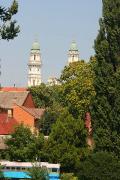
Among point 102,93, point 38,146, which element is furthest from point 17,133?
point 102,93

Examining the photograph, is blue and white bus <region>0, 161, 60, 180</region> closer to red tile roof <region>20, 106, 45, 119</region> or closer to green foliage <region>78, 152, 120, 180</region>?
green foliage <region>78, 152, 120, 180</region>

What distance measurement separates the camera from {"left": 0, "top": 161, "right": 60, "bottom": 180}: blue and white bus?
158 ft

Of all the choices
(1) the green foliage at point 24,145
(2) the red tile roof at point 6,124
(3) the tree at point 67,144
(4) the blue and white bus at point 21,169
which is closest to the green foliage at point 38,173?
(4) the blue and white bus at point 21,169

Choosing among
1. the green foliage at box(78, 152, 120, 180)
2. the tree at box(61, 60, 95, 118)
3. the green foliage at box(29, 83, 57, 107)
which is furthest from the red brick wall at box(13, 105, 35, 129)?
the green foliage at box(78, 152, 120, 180)

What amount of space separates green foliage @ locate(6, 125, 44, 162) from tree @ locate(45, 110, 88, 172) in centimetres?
136

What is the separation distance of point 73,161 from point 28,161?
4.53m

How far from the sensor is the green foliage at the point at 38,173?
43.4 m

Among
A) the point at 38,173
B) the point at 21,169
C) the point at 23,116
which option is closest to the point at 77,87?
the point at 21,169

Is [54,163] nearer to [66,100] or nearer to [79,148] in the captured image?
[79,148]

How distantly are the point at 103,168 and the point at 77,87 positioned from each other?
23513 millimetres

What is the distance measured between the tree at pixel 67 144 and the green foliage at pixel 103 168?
5.88 meters

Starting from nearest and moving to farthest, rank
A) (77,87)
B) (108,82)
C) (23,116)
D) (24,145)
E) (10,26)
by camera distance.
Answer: (10,26) → (108,82) → (24,145) → (77,87) → (23,116)

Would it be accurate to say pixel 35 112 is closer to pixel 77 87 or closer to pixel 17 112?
pixel 17 112

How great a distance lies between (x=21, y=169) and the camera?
1966 inches
